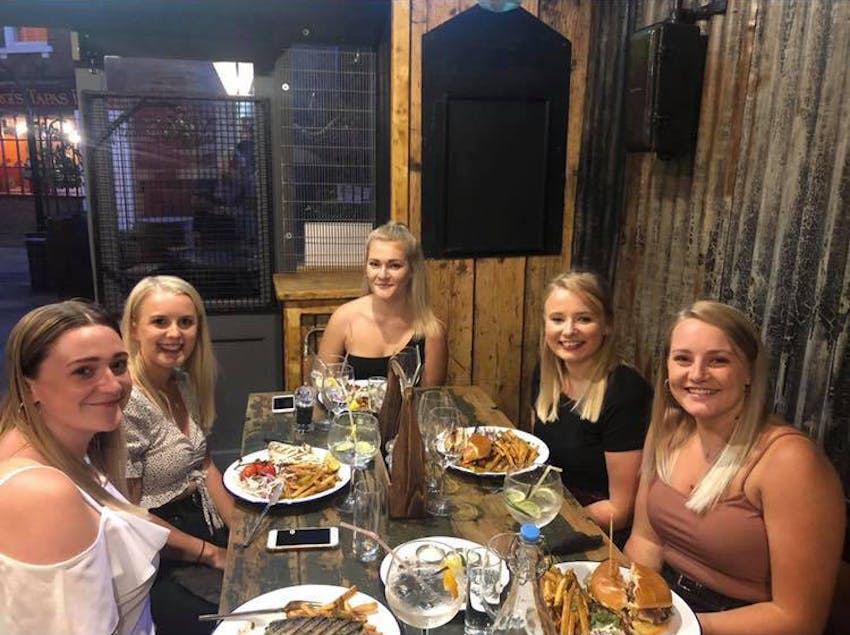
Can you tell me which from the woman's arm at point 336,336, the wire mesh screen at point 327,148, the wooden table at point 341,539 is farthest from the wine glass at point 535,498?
the wire mesh screen at point 327,148

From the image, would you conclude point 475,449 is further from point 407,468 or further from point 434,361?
point 434,361

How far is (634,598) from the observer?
1.24 metres

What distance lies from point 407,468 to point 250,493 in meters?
0.41

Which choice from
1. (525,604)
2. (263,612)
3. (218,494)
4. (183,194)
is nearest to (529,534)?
(525,604)

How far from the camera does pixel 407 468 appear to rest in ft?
5.23

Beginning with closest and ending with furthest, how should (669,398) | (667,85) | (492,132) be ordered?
1. (669,398)
2. (667,85)
3. (492,132)

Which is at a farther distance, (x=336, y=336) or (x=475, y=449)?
(x=336, y=336)

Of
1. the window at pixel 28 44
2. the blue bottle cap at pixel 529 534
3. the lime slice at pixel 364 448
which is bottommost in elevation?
the lime slice at pixel 364 448

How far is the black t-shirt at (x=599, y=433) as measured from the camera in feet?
6.89

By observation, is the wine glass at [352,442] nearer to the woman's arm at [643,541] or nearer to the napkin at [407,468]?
the napkin at [407,468]

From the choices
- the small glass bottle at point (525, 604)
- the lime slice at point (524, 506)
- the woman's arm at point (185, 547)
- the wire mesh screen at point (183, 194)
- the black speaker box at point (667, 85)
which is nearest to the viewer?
the small glass bottle at point (525, 604)

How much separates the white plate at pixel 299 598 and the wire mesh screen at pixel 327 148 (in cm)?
262

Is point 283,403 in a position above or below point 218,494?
above

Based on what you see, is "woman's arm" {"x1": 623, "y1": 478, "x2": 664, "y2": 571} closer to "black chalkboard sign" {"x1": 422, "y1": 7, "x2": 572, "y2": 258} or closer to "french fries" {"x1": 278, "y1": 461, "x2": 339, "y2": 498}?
"french fries" {"x1": 278, "y1": 461, "x2": 339, "y2": 498}
